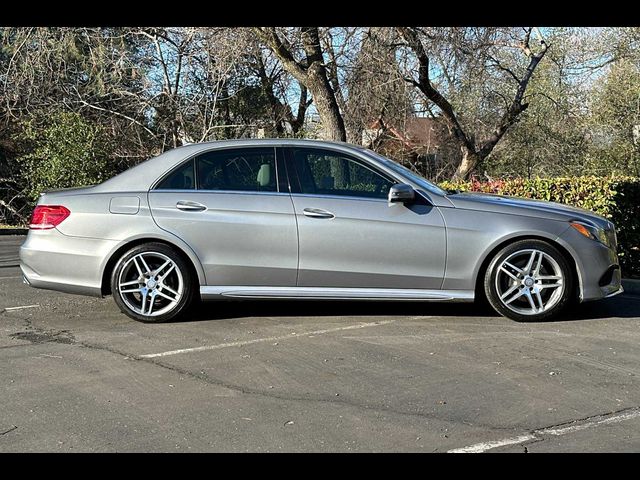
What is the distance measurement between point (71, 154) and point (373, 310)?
11872 mm

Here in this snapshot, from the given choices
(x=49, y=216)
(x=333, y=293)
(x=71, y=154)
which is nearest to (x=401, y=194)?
(x=333, y=293)

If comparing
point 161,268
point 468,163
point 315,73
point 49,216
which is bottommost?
point 161,268

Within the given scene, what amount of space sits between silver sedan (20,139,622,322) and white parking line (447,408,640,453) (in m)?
2.27

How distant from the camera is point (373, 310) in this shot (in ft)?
22.7

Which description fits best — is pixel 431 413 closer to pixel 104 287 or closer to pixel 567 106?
pixel 104 287

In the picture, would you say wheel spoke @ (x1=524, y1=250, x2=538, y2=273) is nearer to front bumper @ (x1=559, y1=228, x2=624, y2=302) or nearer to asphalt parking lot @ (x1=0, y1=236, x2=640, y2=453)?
front bumper @ (x1=559, y1=228, x2=624, y2=302)

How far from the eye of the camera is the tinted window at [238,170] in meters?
6.56

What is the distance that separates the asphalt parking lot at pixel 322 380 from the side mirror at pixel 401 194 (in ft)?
3.44

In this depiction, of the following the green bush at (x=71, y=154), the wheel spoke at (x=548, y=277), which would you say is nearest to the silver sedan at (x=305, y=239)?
the wheel spoke at (x=548, y=277)

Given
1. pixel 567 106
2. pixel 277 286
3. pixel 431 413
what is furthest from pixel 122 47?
pixel 431 413

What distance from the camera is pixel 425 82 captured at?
55.6 feet

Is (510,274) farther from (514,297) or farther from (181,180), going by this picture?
(181,180)

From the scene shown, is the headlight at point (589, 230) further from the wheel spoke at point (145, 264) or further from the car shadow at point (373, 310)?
the wheel spoke at point (145, 264)
